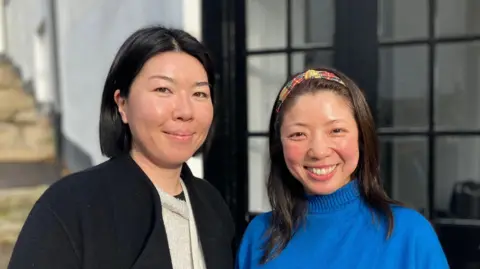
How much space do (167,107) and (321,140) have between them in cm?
41

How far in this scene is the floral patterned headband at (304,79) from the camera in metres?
1.23

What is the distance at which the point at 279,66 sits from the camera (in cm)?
266

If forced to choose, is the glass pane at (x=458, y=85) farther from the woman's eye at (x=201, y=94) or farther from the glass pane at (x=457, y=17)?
the woman's eye at (x=201, y=94)

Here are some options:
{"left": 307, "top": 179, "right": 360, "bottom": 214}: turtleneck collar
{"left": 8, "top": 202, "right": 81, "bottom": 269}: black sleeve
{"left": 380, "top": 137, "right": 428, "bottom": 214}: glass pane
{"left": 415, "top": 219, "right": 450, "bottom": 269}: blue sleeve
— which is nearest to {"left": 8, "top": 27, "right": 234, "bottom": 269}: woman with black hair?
{"left": 8, "top": 202, "right": 81, "bottom": 269}: black sleeve

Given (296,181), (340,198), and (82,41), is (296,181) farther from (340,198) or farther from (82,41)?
(82,41)

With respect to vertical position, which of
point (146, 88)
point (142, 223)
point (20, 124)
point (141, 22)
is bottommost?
point (142, 223)

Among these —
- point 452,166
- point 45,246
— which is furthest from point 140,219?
point 452,166

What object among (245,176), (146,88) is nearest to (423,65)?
(245,176)

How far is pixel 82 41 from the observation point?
2.64 m

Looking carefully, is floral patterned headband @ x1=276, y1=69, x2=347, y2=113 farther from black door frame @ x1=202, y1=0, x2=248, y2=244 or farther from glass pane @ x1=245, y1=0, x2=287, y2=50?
glass pane @ x1=245, y1=0, x2=287, y2=50

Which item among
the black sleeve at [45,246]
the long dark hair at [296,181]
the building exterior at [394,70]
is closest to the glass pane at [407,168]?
the building exterior at [394,70]

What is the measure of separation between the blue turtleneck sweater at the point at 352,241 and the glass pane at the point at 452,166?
135 cm

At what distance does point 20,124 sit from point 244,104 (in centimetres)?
125

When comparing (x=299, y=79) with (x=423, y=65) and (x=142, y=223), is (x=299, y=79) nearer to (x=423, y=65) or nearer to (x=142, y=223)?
(x=142, y=223)
